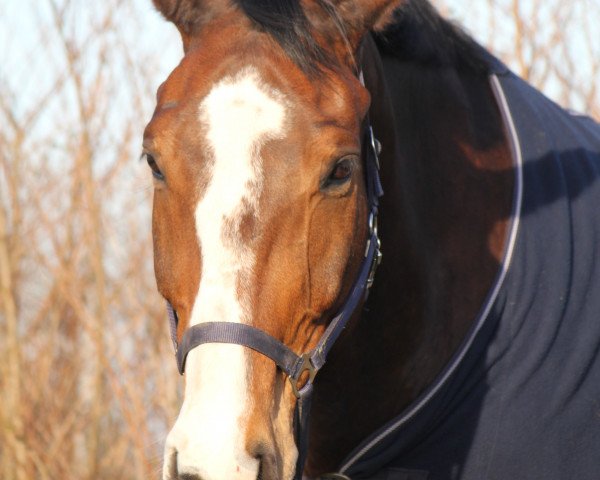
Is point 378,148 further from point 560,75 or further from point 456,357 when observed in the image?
point 560,75

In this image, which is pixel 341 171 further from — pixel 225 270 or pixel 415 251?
pixel 415 251

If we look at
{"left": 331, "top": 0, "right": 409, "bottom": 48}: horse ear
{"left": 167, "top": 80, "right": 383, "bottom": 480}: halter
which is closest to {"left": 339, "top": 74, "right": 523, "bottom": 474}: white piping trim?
{"left": 167, "top": 80, "right": 383, "bottom": 480}: halter

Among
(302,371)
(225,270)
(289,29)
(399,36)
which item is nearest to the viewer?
(225,270)

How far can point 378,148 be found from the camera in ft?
8.35

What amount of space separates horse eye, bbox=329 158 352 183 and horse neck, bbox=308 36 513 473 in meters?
0.44

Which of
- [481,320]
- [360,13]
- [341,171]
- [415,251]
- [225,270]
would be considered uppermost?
[360,13]

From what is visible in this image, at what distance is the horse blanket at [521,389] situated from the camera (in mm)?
2732

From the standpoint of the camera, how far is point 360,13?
255cm

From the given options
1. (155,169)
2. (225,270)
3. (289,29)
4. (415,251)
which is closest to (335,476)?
(415,251)

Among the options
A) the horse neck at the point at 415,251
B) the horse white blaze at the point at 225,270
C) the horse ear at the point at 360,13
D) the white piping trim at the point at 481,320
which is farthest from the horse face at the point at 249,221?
the white piping trim at the point at 481,320

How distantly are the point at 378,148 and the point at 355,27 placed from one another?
1.07 ft

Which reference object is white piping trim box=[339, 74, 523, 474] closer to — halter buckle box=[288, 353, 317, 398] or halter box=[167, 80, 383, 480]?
halter box=[167, 80, 383, 480]

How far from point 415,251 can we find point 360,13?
0.70 meters

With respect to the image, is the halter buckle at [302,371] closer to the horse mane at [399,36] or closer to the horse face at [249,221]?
the horse face at [249,221]
